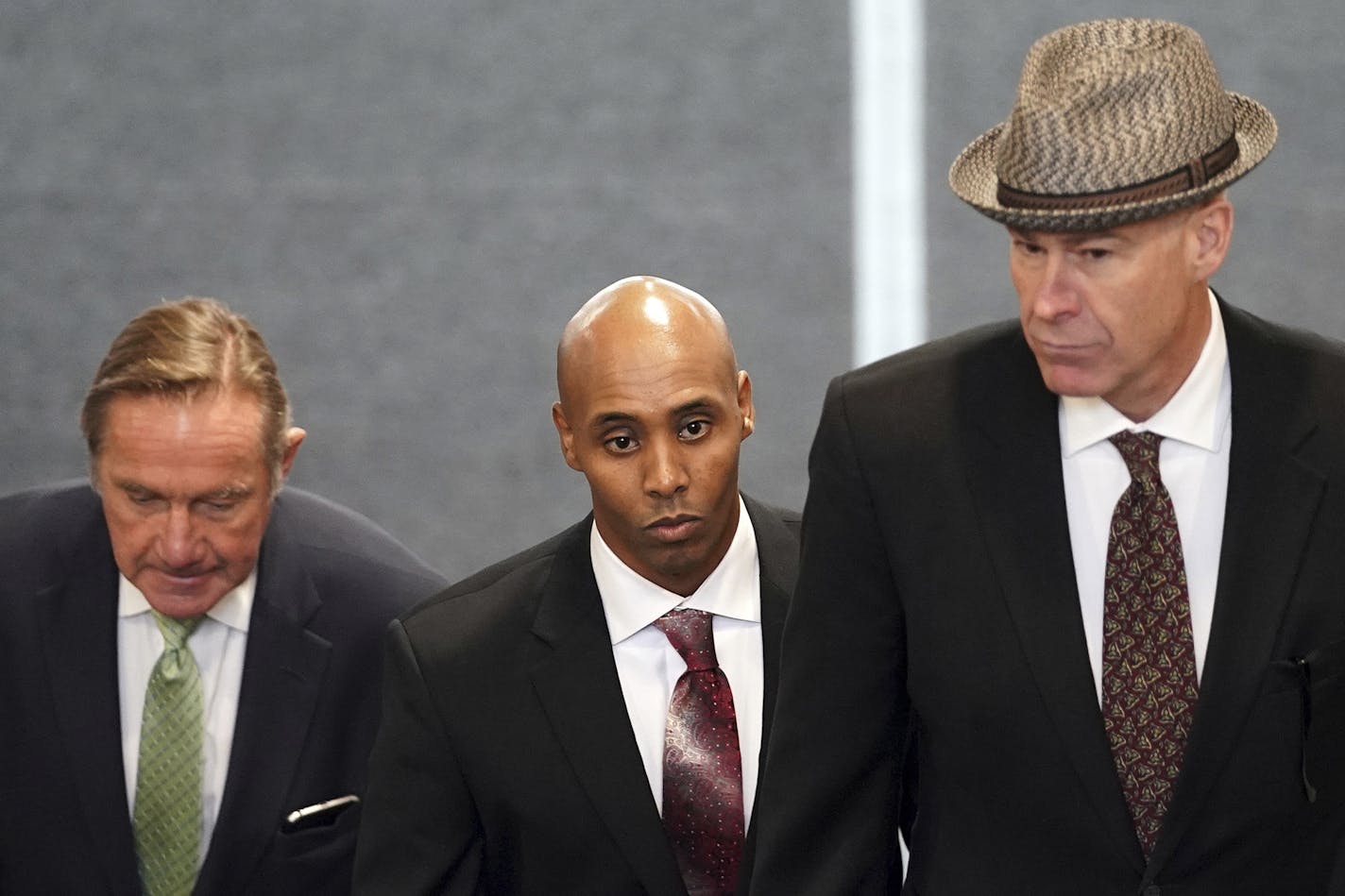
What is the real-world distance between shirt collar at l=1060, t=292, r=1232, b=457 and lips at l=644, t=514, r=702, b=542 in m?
0.54

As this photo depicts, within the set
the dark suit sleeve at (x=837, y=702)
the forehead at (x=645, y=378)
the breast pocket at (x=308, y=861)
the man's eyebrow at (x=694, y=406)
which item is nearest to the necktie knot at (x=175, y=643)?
the breast pocket at (x=308, y=861)

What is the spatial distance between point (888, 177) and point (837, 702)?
340 centimetres

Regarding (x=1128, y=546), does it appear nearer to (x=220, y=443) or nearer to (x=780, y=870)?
(x=780, y=870)

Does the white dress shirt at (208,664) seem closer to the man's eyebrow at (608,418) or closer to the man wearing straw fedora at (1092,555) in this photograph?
the man's eyebrow at (608,418)

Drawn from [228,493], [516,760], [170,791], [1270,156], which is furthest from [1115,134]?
[1270,156]

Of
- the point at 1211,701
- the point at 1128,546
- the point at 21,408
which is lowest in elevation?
the point at 21,408

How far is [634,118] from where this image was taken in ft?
18.3

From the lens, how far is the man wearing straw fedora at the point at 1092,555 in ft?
6.89

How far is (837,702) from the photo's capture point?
2299 mm

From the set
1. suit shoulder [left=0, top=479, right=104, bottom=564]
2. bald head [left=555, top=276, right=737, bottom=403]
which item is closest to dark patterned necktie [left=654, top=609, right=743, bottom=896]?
bald head [left=555, top=276, right=737, bottom=403]

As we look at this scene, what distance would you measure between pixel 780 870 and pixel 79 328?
11.3ft

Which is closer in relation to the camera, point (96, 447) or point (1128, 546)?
point (1128, 546)

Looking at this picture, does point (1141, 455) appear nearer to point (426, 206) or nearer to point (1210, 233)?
point (1210, 233)

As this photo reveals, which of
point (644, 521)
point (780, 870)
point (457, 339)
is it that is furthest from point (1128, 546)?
point (457, 339)
